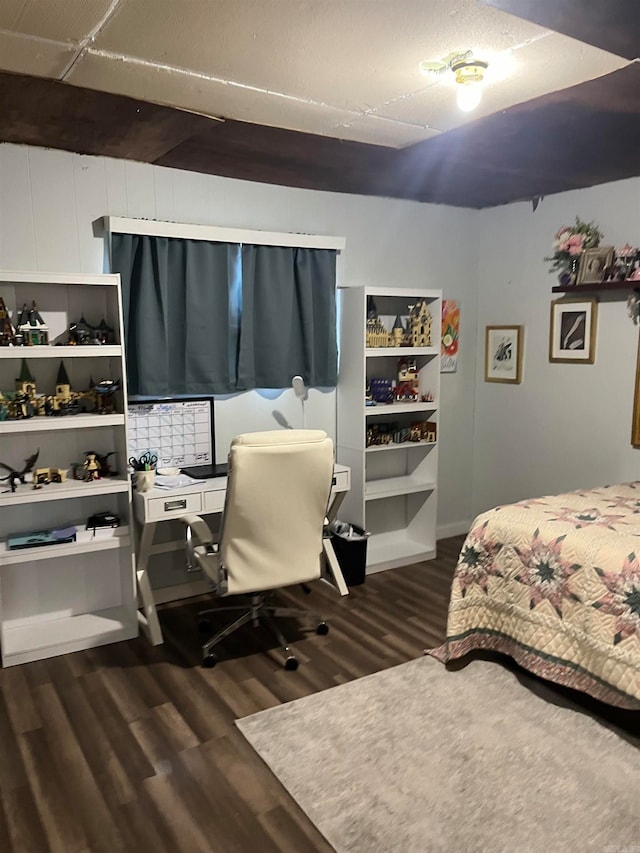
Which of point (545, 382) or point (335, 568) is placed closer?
point (335, 568)

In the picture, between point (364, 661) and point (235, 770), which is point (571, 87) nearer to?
point (364, 661)

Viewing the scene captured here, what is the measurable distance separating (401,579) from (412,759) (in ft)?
6.02

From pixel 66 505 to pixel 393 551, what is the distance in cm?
221

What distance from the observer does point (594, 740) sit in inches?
99.3

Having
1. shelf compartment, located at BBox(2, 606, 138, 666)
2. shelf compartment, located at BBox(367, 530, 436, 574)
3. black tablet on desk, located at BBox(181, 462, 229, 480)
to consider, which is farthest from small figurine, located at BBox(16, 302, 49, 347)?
shelf compartment, located at BBox(367, 530, 436, 574)

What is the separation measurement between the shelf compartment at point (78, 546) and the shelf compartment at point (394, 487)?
159cm

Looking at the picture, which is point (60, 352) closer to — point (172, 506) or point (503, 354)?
point (172, 506)

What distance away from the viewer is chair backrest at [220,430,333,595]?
2.79m

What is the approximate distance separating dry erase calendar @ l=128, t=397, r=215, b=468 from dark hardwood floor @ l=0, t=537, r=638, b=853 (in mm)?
866

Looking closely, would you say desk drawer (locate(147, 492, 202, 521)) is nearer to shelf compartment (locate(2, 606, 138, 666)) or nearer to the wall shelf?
shelf compartment (locate(2, 606, 138, 666))

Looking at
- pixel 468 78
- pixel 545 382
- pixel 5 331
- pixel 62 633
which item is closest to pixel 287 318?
pixel 5 331

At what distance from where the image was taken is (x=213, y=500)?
346cm

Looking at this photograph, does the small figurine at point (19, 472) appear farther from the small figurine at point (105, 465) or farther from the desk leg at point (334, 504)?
the desk leg at point (334, 504)

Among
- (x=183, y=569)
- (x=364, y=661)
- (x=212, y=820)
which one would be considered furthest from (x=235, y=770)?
(x=183, y=569)
